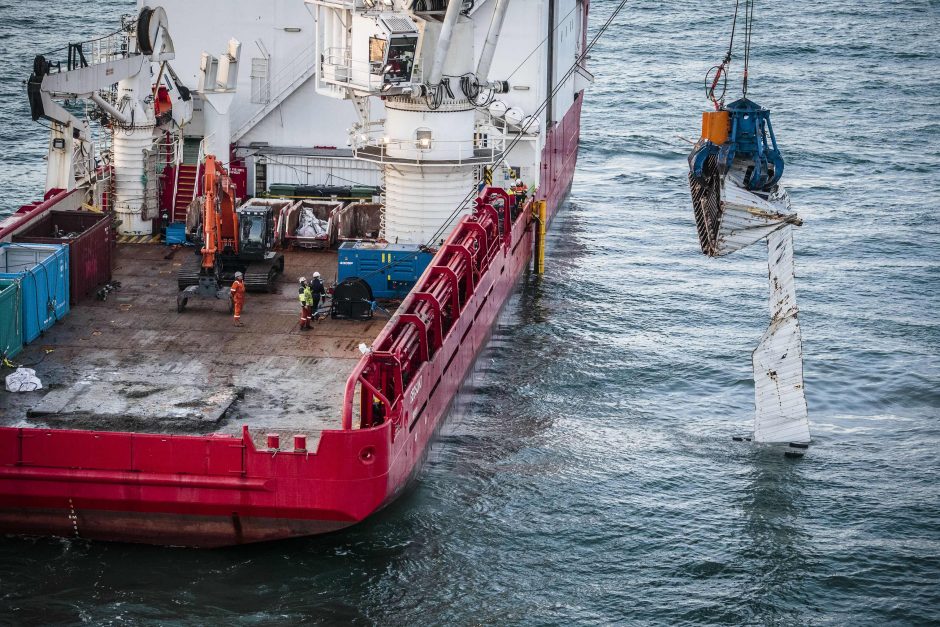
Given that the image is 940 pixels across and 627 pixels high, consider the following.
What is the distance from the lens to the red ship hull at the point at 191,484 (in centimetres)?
2756

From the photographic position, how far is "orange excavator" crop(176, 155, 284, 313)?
38844 millimetres

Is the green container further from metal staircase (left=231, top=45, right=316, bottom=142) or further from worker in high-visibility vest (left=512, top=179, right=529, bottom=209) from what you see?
worker in high-visibility vest (left=512, top=179, right=529, bottom=209)

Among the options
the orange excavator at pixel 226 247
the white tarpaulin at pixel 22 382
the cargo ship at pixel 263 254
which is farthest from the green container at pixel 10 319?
the orange excavator at pixel 226 247

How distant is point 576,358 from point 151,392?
650 inches

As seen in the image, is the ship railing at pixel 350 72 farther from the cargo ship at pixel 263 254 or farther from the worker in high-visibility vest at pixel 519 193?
the worker in high-visibility vest at pixel 519 193

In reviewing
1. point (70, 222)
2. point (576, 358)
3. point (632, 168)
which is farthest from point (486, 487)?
point (632, 168)

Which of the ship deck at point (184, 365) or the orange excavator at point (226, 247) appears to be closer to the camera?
the ship deck at point (184, 365)

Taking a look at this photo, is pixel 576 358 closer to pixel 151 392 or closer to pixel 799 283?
pixel 799 283

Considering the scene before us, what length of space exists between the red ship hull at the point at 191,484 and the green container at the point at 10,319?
232 inches

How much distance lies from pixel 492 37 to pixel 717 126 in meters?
12.2

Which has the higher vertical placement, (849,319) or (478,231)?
(478,231)

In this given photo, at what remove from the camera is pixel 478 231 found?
41.0m

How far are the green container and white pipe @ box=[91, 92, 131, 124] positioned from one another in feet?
33.7

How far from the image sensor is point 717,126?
1267 inches
